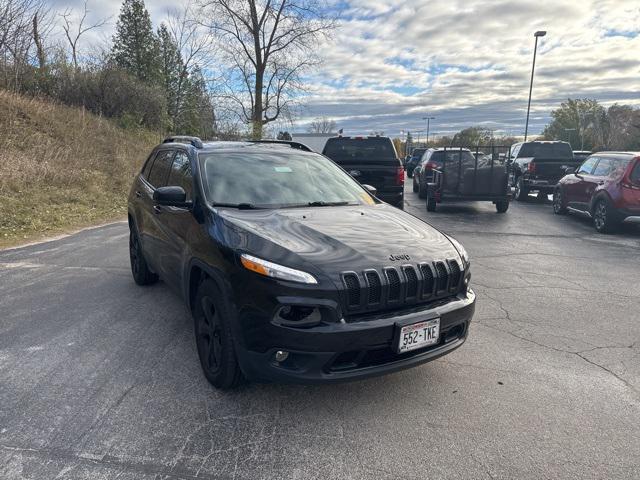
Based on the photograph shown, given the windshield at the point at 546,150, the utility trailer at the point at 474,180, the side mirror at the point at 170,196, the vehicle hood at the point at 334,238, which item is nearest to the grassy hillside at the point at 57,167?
the side mirror at the point at 170,196

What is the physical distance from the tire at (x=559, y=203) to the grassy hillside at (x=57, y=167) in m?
11.8

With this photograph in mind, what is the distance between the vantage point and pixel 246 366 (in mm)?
2773

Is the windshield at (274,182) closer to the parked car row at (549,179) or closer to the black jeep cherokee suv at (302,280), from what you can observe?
the black jeep cherokee suv at (302,280)

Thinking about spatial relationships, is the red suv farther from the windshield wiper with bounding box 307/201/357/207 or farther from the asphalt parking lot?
the windshield wiper with bounding box 307/201/357/207

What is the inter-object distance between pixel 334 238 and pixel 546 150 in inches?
655

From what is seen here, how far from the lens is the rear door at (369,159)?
413 inches

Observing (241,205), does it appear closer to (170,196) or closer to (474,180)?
(170,196)

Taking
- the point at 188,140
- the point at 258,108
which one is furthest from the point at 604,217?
the point at 258,108

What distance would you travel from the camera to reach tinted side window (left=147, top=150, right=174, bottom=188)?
15.5 ft

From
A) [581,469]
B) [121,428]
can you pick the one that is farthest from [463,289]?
[121,428]

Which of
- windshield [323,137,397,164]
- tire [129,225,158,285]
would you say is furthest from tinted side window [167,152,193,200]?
windshield [323,137,397,164]

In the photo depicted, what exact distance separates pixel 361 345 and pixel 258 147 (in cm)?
268

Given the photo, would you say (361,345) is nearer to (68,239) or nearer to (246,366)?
(246,366)

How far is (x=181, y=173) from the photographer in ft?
13.8
